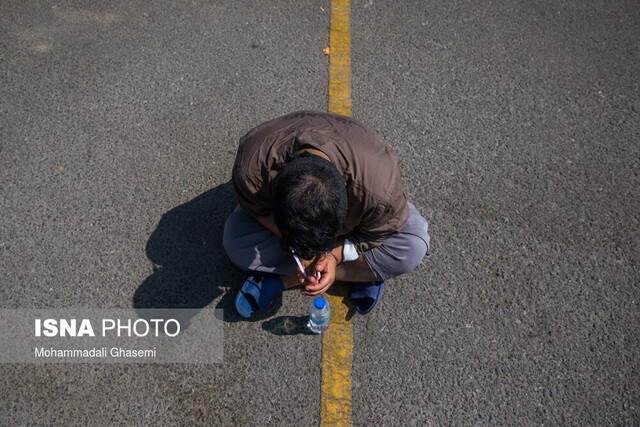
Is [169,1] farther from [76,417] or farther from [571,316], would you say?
[571,316]

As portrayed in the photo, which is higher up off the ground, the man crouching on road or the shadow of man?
the man crouching on road

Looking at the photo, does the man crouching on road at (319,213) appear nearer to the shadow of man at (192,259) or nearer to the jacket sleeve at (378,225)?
the jacket sleeve at (378,225)

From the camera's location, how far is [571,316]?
96.7 inches

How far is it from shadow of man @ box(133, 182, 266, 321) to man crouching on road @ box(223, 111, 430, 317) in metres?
0.20

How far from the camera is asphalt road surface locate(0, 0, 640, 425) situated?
225cm

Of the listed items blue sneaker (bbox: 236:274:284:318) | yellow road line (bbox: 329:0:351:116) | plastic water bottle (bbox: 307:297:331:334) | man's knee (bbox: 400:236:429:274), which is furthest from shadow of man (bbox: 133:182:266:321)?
→ yellow road line (bbox: 329:0:351:116)

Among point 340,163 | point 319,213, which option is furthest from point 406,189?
point 319,213

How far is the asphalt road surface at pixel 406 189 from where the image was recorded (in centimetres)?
225

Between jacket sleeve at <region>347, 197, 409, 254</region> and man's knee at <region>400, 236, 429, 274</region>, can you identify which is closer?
jacket sleeve at <region>347, 197, 409, 254</region>

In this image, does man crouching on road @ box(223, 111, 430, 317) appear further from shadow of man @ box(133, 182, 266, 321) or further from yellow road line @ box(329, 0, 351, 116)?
yellow road line @ box(329, 0, 351, 116)

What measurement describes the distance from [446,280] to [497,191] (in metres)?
0.76

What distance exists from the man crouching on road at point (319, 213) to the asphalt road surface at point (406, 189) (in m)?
0.22

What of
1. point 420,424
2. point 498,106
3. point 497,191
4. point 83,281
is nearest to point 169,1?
point 83,281

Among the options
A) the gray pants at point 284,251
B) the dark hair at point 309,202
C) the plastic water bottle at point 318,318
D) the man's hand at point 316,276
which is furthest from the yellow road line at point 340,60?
the dark hair at point 309,202
